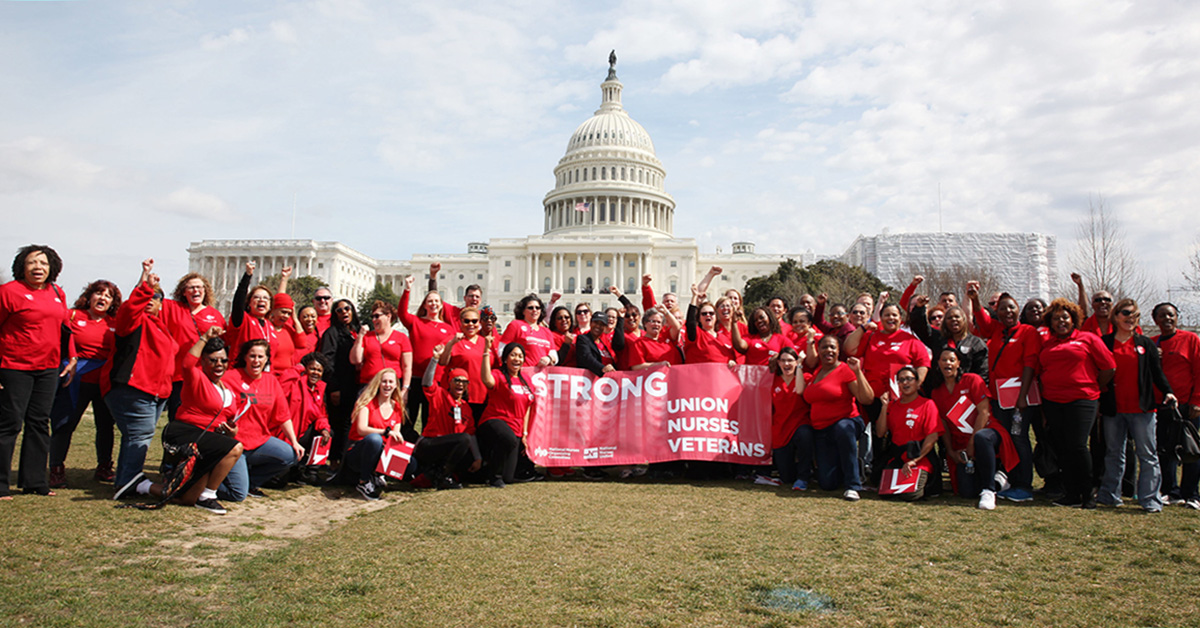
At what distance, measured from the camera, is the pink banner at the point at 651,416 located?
8875 millimetres

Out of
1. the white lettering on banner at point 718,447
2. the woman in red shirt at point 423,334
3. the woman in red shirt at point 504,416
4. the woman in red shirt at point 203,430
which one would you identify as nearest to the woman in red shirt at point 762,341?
the white lettering on banner at point 718,447

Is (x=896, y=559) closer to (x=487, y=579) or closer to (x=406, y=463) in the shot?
(x=487, y=579)

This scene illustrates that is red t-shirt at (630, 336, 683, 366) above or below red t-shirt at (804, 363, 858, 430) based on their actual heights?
above

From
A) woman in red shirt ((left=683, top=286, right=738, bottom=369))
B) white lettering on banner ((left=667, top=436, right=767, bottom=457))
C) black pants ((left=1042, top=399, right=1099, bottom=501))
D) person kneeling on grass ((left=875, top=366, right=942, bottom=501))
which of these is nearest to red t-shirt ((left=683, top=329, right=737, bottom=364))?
woman in red shirt ((left=683, top=286, right=738, bottom=369))

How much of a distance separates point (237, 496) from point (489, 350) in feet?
9.16

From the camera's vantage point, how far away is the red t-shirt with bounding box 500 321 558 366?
9.21 meters

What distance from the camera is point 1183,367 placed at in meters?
7.69

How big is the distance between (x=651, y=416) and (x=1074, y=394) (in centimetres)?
437

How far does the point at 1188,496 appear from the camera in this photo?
740cm

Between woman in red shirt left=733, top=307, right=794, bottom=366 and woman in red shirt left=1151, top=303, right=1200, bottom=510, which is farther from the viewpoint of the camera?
woman in red shirt left=733, top=307, right=794, bottom=366

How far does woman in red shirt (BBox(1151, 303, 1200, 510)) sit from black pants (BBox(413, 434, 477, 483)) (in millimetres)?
6999

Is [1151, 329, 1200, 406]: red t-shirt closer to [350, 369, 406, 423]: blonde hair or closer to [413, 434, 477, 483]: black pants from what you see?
[413, 434, 477, 483]: black pants

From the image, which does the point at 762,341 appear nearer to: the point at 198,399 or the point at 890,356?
the point at 890,356

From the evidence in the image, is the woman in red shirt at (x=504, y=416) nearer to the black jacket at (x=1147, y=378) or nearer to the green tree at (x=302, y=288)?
the black jacket at (x=1147, y=378)
